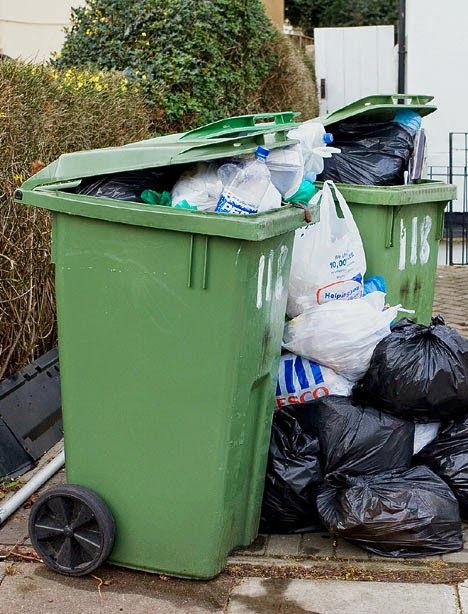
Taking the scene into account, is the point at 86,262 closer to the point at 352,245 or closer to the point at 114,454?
the point at 114,454

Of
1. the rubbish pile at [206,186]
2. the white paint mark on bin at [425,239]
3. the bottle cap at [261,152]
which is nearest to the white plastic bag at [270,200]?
the rubbish pile at [206,186]

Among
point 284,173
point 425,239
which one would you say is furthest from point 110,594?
point 425,239

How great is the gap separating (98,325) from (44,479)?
1.14 m

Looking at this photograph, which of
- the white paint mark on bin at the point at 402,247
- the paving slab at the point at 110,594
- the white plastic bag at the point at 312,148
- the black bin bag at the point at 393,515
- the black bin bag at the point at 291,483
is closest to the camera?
the paving slab at the point at 110,594

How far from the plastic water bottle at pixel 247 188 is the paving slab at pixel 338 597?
1282mm

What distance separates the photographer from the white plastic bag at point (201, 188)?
10.8 ft

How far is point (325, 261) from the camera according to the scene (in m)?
4.15

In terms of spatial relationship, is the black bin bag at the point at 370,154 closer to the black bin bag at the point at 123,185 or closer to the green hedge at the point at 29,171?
the green hedge at the point at 29,171

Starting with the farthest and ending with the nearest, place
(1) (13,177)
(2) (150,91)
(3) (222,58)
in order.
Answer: (3) (222,58) < (2) (150,91) < (1) (13,177)

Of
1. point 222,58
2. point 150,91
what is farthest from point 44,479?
point 222,58

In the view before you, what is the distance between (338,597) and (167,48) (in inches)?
185

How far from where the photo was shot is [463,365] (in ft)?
12.5


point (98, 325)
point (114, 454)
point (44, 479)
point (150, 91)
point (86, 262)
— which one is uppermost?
point (150, 91)

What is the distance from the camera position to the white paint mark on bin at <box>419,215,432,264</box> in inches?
203
